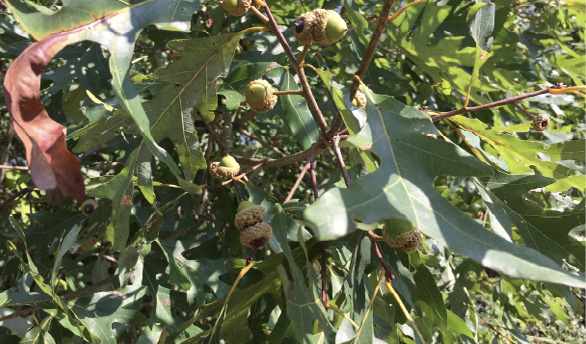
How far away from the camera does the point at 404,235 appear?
0.91m

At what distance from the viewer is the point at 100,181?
1.14m

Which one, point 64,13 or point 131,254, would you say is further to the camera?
point 131,254

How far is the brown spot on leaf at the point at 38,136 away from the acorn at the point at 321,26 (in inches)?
18.9

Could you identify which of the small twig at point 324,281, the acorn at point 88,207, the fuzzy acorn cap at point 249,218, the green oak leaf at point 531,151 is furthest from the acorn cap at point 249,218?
the acorn at point 88,207

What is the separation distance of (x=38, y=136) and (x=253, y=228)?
1.47ft

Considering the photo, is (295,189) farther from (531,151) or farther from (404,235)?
(531,151)

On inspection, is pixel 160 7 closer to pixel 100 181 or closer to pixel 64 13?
pixel 64 13

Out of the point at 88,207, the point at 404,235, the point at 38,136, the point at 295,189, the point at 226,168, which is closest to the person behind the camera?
the point at 38,136

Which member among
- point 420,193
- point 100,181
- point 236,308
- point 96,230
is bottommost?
point 96,230

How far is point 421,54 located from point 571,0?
37cm

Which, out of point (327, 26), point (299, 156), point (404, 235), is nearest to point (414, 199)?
point (404, 235)

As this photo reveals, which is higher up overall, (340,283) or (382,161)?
(382,161)

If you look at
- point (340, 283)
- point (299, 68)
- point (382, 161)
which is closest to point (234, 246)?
point (340, 283)

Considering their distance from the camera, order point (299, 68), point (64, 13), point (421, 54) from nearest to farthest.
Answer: point (64, 13)
point (299, 68)
point (421, 54)
